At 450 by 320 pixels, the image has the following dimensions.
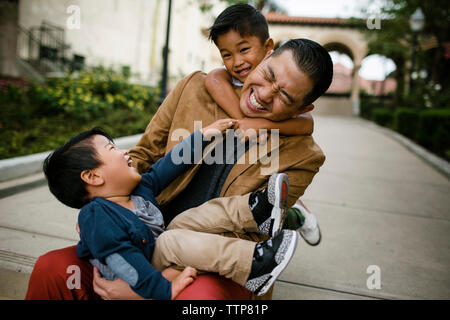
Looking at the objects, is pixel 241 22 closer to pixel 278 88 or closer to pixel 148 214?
pixel 278 88

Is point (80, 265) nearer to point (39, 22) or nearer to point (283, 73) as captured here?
point (283, 73)

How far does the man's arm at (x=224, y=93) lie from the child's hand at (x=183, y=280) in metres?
0.85

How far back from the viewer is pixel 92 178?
160cm

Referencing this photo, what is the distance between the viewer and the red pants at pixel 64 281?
1.42 metres

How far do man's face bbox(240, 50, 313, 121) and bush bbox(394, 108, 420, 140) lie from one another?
30.9ft

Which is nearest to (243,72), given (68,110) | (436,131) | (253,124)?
(253,124)

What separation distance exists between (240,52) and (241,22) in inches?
6.2

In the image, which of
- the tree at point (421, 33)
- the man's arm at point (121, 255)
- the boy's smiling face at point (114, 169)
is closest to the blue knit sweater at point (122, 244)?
the man's arm at point (121, 255)

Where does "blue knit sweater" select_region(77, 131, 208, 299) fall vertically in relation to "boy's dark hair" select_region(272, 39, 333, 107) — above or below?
below

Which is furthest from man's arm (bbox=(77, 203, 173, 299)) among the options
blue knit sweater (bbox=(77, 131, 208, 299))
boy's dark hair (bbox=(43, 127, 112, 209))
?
boy's dark hair (bbox=(43, 127, 112, 209))

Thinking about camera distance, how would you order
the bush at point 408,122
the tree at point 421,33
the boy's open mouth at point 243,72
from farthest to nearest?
the tree at point 421,33
the bush at point 408,122
the boy's open mouth at point 243,72

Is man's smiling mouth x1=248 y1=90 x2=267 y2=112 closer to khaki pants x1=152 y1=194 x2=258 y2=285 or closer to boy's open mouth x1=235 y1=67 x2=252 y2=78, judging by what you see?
boy's open mouth x1=235 y1=67 x2=252 y2=78

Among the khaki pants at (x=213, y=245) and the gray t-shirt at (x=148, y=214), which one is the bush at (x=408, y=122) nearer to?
the khaki pants at (x=213, y=245)

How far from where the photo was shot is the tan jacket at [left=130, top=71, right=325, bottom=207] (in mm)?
1788
